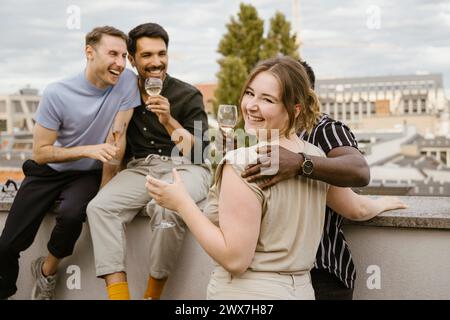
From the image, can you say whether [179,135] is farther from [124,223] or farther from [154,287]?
[154,287]

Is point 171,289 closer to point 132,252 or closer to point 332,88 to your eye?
point 132,252

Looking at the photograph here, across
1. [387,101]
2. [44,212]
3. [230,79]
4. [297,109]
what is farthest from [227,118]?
[387,101]

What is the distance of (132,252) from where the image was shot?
296 centimetres

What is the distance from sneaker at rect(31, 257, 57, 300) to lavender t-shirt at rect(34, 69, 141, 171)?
0.53 meters

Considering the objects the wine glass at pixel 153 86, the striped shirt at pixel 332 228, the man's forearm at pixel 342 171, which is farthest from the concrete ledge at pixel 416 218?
the wine glass at pixel 153 86

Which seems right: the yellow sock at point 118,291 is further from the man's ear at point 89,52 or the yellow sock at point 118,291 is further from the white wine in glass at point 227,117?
the man's ear at point 89,52

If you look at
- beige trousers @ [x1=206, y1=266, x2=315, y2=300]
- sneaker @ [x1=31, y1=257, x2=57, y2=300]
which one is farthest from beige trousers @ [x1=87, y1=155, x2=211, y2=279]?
beige trousers @ [x1=206, y1=266, x2=315, y2=300]

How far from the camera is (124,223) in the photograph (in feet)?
9.24

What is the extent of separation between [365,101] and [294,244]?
89051 millimetres

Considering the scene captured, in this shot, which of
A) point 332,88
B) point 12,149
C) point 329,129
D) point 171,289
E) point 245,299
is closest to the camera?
point 245,299

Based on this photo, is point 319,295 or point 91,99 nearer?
point 319,295

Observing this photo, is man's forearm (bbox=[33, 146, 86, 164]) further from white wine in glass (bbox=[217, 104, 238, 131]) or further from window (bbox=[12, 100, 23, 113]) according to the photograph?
window (bbox=[12, 100, 23, 113])

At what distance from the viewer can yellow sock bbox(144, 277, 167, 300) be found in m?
2.83
